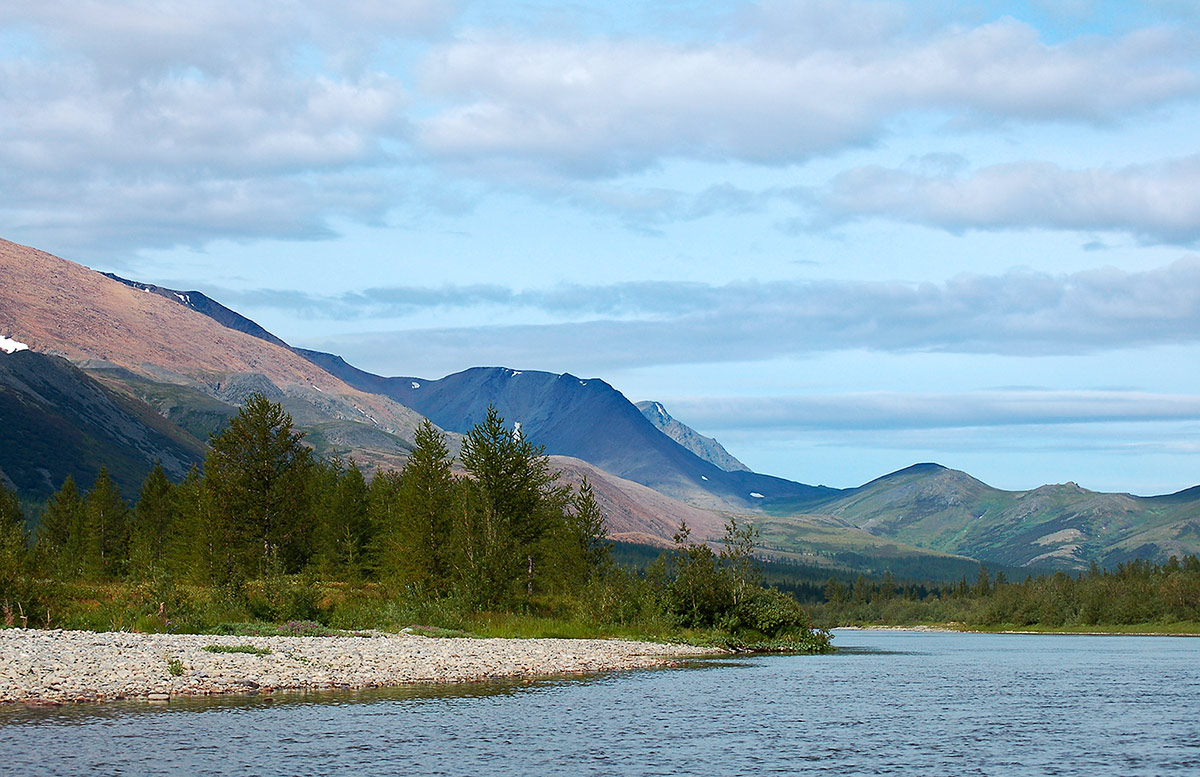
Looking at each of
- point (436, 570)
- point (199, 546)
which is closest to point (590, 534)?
point (436, 570)

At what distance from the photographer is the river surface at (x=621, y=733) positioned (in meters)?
27.1

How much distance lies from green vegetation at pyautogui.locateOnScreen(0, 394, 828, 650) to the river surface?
807 inches

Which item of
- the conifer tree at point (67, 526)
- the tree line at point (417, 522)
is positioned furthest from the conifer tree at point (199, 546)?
the conifer tree at point (67, 526)

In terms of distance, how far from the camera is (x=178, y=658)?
41.2m

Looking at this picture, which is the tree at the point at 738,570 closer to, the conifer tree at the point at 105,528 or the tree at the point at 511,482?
the tree at the point at 511,482

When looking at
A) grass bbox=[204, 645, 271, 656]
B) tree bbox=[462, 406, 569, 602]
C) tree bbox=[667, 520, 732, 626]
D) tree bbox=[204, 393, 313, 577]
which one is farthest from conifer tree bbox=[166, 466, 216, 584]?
tree bbox=[667, 520, 732, 626]

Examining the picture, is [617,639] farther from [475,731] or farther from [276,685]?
[475,731]

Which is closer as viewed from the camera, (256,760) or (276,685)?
(256,760)

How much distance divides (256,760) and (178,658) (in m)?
16.6

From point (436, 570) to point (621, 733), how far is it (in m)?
46.8

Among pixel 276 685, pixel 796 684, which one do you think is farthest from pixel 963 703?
pixel 276 685

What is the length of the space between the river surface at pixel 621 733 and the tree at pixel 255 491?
138 ft

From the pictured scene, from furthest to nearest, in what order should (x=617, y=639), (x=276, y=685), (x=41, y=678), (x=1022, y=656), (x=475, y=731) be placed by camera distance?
(x=1022, y=656)
(x=617, y=639)
(x=276, y=685)
(x=41, y=678)
(x=475, y=731)

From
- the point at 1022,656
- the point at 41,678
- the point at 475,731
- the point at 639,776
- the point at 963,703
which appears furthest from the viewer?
the point at 1022,656
